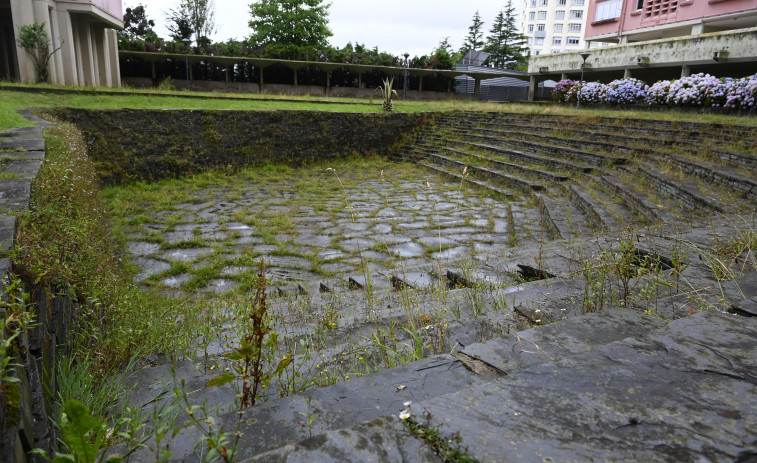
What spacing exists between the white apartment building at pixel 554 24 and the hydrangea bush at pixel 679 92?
171 ft

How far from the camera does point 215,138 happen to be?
9852mm

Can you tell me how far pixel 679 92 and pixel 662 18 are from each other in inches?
394

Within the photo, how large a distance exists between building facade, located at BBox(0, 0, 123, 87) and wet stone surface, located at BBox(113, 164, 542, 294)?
7.71m

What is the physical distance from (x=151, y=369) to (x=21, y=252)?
27.1 inches

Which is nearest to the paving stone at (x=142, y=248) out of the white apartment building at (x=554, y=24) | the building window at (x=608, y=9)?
the building window at (x=608, y=9)

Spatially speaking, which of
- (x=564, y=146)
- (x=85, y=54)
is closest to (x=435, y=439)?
(x=564, y=146)

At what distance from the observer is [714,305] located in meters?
1.95

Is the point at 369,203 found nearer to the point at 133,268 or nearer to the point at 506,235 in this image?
the point at 506,235

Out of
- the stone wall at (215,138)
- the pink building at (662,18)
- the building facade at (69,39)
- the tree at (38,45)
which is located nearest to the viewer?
the stone wall at (215,138)

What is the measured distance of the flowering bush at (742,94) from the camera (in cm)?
1010

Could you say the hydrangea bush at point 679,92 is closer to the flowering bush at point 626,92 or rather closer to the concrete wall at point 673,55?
the flowering bush at point 626,92

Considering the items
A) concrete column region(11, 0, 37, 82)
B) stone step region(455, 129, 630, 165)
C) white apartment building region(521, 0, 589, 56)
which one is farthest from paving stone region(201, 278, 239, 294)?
white apartment building region(521, 0, 589, 56)

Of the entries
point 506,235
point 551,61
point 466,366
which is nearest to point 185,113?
point 506,235

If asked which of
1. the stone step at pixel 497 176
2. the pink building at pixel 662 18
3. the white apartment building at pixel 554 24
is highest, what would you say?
the white apartment building at pixel 554 24
